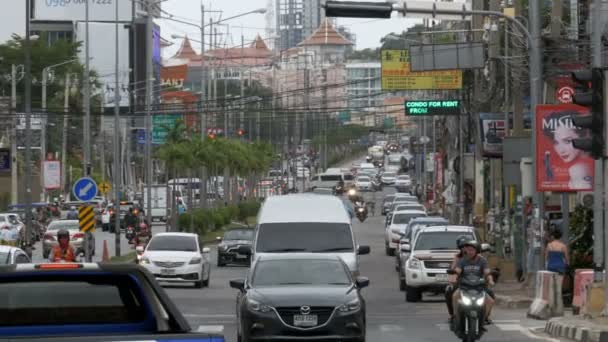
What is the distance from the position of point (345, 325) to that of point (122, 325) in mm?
10674

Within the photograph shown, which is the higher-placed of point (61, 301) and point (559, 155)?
point (559, 155)

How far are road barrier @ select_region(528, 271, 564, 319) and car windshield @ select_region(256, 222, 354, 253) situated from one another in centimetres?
383

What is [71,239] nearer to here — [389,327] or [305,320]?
[389,327]

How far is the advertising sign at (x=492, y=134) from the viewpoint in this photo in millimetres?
45156

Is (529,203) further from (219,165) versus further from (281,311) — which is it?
(219,165)

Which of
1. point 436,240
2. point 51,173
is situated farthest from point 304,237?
point 51,173

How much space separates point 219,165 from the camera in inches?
3339

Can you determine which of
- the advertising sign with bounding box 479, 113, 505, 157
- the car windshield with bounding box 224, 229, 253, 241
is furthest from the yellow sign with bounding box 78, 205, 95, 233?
the advertising sign with bounding box 479, 113, 505, 157

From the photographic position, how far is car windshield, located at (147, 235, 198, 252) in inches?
1590

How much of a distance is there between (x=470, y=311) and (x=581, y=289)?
754 cm

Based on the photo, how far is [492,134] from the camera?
4625 cm

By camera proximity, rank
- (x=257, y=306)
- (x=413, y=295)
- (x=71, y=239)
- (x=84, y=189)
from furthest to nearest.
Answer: (x=71, y=239) → (x=84, y=189) → (x=413, y=295) → (x=257, y=306)

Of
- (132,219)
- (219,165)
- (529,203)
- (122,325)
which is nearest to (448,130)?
(219,165)

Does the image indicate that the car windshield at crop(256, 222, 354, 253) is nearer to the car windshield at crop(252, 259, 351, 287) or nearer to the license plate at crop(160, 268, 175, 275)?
the car windshield at crop(252, 259, 351, 287)
